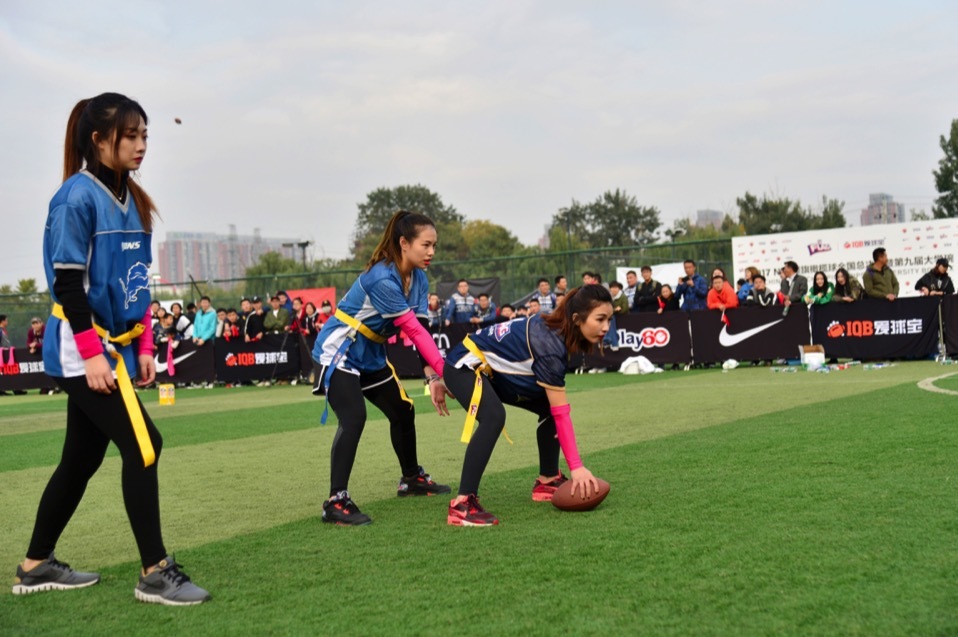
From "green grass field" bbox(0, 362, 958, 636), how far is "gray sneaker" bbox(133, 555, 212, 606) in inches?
3.0

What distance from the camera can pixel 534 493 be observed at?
682cm

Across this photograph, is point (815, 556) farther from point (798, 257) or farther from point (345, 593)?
point (798, 257)

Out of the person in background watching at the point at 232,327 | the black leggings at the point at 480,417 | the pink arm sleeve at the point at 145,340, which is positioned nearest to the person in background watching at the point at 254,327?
the person in background watching at the point at 232,327

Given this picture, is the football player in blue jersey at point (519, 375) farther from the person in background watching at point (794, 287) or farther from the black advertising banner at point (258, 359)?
the black advertising banner at point (258, 359)

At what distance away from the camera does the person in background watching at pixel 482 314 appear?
80.4 feet

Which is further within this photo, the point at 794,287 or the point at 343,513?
the point at 794,287

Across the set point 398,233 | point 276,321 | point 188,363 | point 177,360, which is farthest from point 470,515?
point 177,360

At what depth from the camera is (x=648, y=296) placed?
22953 millimetres

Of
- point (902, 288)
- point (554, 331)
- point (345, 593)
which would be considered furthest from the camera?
point (902, 288)

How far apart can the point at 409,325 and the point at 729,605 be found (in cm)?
299

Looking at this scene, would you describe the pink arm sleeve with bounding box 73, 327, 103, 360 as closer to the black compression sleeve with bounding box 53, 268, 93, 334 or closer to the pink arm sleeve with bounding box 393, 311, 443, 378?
the black compression sleeve with bounding box 53, 268, 93, 334

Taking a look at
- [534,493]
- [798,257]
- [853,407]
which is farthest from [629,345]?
[534,493]

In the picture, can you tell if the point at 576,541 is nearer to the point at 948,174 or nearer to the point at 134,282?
the point at 134,282

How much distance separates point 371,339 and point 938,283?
1682cm
